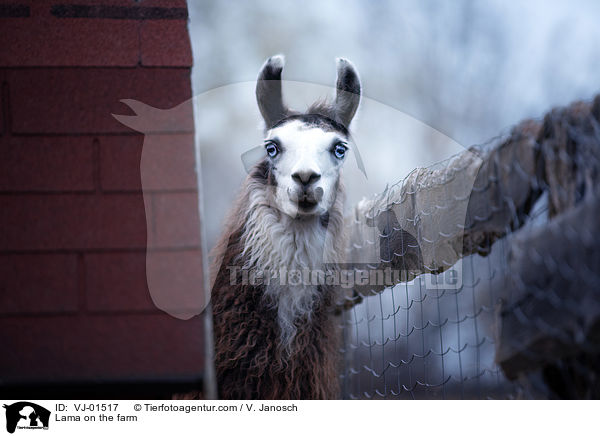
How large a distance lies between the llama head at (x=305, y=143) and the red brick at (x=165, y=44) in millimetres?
612

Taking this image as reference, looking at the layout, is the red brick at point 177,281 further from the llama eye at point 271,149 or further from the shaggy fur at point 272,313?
the llama eye at point 271,149

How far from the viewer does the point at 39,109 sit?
1786 mm

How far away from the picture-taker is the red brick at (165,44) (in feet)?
5.97

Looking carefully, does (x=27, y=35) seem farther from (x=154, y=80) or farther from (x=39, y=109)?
(x=154, y=80)

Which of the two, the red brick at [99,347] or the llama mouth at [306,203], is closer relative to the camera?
the red brick at [99,347]

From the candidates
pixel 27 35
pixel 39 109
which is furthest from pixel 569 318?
pixel 27 35

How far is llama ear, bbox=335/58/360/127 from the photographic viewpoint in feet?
8.47

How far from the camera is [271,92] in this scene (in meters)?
2.53

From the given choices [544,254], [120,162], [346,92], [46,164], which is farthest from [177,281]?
[346,92]
